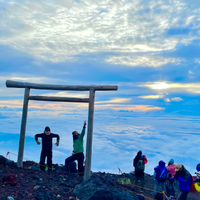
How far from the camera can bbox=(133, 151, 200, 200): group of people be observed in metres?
6.86

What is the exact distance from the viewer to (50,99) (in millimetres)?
9336

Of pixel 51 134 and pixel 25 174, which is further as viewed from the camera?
pixel 51 134

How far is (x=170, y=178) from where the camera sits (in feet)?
27.9

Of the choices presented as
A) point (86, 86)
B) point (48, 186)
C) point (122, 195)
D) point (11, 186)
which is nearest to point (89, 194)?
point (122, 195)

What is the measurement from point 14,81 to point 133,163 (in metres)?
6.96

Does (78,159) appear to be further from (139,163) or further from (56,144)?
(139,163)

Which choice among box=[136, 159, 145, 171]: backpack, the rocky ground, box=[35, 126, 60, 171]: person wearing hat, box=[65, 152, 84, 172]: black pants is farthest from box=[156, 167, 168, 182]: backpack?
box=[35, 126, 60, 171]: person wearing hat

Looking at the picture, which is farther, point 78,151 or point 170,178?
point 78,151

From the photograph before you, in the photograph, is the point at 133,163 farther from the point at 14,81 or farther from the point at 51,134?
the point at 14,81

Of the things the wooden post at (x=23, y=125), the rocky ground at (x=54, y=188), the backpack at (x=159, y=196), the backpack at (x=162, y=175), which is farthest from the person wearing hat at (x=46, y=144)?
the backpack at (x=159, y=196)

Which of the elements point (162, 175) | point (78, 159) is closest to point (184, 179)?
point (162, 175)

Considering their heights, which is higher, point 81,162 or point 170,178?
point 81,162

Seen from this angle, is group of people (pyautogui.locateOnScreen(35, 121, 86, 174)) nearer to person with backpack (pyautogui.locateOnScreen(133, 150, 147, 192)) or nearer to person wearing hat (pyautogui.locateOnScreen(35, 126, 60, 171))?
person wearing hat (pyautogui.locateOnScreen(35, 126, 60, 171))

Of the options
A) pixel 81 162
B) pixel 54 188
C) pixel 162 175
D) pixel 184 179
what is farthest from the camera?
pixel 81 162
